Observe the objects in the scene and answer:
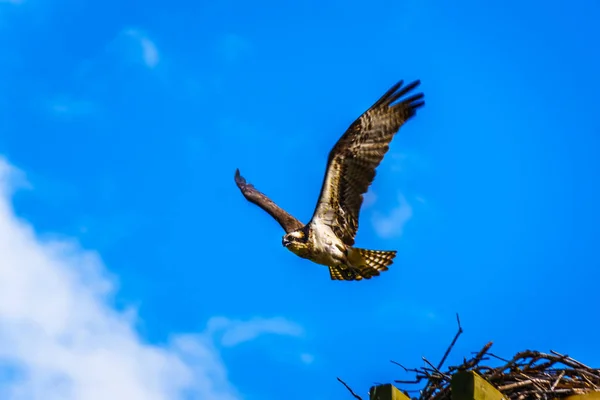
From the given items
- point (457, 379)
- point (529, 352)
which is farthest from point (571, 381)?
point (457, 379)

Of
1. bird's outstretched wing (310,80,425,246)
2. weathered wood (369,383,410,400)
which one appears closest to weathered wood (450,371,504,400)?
weathered wood (369,383,410,400)

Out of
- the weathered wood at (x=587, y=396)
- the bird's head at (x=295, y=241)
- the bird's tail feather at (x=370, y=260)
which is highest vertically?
the bird's head at (x=295, y=241)

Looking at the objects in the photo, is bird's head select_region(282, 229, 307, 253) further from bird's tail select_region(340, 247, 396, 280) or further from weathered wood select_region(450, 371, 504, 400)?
weathered wood select_region(450, 371, 504, 400)

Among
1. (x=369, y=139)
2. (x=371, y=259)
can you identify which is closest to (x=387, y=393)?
(x=369, y=139)

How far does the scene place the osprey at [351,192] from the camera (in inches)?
386

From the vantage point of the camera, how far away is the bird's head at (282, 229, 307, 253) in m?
10.4

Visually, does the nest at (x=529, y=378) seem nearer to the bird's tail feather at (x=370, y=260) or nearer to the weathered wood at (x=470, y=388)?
the weathered wood at (x=470, y=388)

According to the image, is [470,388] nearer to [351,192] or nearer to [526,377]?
[526,377]

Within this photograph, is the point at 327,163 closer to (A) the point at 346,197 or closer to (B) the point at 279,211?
(A) the point at 346,197

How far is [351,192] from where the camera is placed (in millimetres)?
10031

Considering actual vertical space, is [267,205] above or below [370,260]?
above

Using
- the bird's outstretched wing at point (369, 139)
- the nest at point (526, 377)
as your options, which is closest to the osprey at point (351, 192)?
the bird's outstretched wing at point (369, 139)

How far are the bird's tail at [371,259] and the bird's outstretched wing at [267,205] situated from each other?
0.84 meters

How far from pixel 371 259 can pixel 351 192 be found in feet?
3.73
